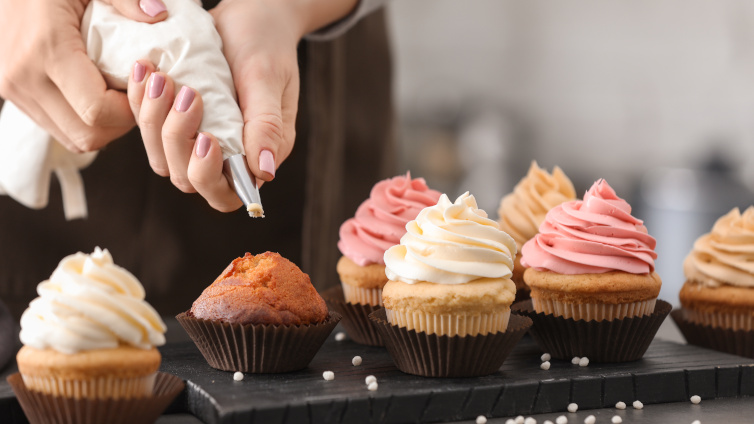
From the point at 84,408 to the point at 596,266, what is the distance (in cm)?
109

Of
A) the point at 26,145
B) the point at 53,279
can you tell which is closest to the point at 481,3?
the point at 26,145

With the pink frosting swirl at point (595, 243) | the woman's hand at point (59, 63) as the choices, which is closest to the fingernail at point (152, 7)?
the woman's hand at point (59, 63)

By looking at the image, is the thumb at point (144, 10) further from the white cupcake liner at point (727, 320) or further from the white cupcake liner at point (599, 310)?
the white cupcake liner at point (727, 320)

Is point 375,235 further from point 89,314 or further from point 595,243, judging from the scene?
point 89,314

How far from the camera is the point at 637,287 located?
172cm

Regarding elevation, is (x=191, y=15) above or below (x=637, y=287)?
above

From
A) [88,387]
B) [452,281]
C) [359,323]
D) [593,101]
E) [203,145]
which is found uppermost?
[203,145]

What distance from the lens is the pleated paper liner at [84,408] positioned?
1.21 metres

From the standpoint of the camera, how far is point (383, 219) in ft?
6.38

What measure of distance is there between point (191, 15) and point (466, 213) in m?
0.72

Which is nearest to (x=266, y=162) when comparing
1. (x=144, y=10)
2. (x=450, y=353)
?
(x=144, y=10)

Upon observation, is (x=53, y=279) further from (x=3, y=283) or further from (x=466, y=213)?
(x=3, y=283)

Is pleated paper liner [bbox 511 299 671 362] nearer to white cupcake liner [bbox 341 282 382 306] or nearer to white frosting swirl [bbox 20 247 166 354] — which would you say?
white cupcake liner [bbox 341 282 382 306]

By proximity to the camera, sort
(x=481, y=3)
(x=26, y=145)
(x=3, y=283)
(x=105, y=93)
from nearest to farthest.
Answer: (x=105, y=93), (x=26, y=145), (x=3, y=283), (x=481, y=3)
